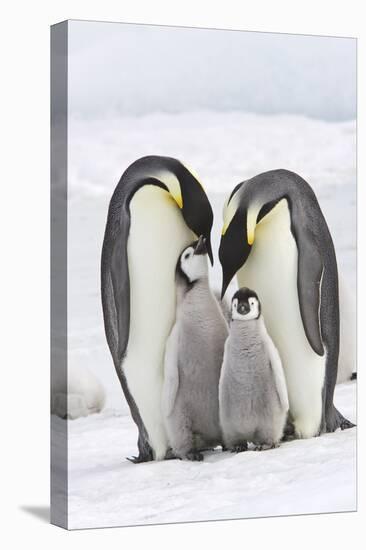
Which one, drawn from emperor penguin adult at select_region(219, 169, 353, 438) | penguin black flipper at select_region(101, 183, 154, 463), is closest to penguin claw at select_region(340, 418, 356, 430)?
emperor penguin adult at select_region(219, 169, 353, 438)

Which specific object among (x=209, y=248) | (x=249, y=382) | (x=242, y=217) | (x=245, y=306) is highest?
(x=242, y=217)

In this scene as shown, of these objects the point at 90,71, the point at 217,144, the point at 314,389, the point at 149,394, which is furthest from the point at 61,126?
the point at 314,389

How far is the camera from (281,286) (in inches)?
211

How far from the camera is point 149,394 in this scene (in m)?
5.24

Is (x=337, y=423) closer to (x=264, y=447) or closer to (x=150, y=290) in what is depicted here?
(x=264, y=447)

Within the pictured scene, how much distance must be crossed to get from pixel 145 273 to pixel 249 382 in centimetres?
54

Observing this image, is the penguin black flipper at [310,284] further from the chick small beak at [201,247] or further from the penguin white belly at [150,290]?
the penguin white belly at [150,290]

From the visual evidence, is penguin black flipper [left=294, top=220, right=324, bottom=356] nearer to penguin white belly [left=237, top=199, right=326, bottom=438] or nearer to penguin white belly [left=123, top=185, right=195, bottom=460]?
penguin white belly [left=237, top=199, right=326, bottom=438]

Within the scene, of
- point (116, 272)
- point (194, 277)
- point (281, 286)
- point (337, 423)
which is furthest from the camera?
point (337, 423)

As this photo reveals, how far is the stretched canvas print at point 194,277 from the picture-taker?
512cm

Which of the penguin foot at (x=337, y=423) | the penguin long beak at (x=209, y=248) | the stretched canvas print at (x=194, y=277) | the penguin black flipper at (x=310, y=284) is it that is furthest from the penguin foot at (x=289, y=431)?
the penguin long beak at (x=209, y=248)

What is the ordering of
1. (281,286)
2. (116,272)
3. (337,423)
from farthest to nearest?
(337,423) → (281,286) → (116,272)

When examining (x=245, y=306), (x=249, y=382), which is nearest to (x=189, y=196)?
(x=245, y=306)

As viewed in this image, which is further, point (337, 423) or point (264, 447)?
point (337, 423)
